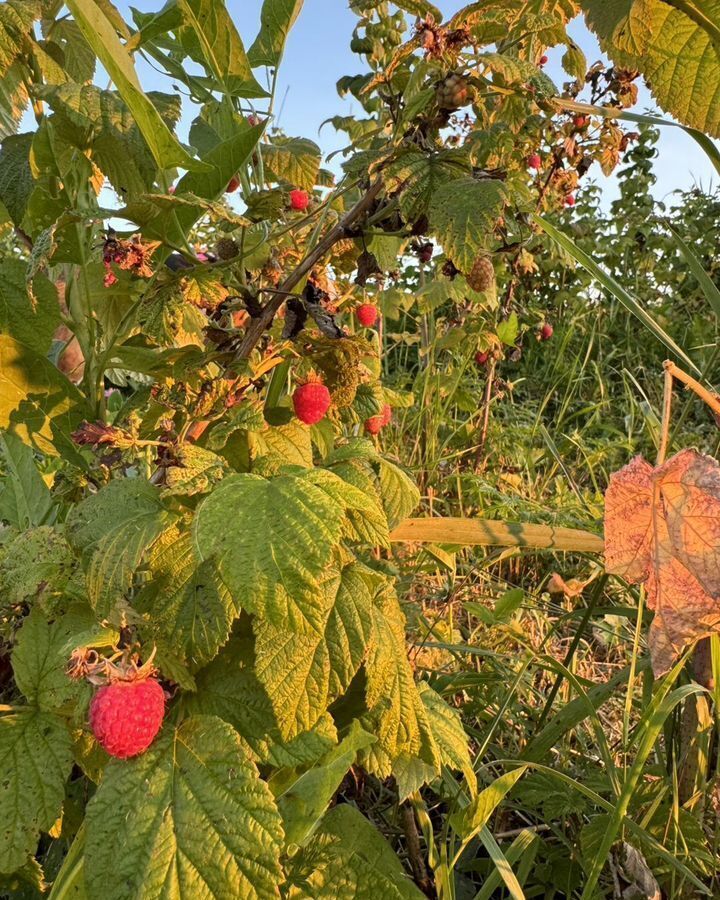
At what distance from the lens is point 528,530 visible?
4.04 feet

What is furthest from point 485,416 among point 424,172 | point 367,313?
point 424,172

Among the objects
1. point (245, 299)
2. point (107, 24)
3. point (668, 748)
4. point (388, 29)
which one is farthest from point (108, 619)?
point (388, 29)

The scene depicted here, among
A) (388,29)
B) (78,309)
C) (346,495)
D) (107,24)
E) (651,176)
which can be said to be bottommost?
(346,495)

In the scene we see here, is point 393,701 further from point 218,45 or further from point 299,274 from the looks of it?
point 218,45

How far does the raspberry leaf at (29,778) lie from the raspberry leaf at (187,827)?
0.10m

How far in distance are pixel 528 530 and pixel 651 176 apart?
16.3 feet

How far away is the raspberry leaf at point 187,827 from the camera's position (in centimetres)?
78

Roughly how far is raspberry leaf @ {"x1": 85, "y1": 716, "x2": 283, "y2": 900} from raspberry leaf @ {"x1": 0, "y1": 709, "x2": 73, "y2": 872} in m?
0.10

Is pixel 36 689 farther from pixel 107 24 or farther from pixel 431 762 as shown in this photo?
pixel 107 24

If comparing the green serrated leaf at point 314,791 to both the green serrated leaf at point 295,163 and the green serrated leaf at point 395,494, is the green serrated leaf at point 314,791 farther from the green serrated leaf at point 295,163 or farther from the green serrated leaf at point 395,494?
the green serrated leaf at point 295,163

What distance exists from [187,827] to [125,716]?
0.45 feet

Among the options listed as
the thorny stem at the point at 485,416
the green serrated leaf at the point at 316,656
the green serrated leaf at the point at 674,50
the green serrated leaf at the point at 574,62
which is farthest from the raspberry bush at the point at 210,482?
the thorny stem at the point at 485,416

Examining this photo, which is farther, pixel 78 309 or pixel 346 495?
pixel 78 309

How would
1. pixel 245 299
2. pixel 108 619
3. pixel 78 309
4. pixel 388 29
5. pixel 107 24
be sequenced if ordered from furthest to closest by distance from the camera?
pixel 388 29 < pixel 78 309 < pixel 245 299 < pixel 108 619 < pixel 107 24
